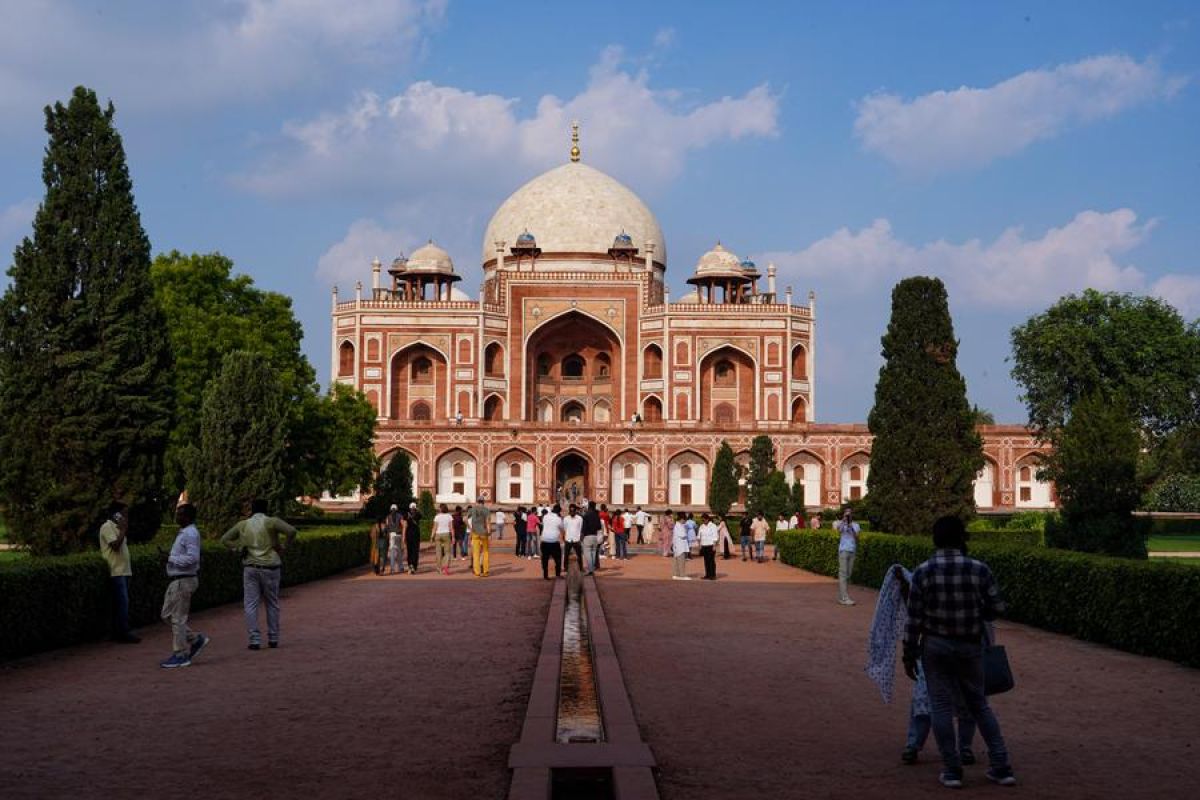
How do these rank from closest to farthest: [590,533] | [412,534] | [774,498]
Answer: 1. [590,533]
2. [412,534]
3. [774,498]

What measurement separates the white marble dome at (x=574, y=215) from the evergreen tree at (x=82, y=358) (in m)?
41.6

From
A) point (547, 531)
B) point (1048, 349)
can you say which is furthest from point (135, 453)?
point (1048, 349)

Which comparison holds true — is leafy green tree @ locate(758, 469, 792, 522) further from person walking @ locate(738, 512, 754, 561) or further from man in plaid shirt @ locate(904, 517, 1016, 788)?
man in plaid shirt @ locate(904, 517, 1016, 788)

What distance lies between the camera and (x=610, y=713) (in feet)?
24.0

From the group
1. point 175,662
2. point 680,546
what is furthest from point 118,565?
point 680,546

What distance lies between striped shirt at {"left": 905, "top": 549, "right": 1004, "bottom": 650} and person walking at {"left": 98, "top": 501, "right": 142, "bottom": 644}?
24.5ft

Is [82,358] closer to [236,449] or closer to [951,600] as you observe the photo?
[236,449]

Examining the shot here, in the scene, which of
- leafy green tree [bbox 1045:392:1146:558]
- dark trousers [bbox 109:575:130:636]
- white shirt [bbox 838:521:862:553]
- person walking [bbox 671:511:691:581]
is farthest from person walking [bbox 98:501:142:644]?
leafy green tree [bbox 1045:392:1146:558]

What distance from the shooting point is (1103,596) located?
11.6 metres

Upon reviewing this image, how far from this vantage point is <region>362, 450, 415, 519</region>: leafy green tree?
3072 centimetres

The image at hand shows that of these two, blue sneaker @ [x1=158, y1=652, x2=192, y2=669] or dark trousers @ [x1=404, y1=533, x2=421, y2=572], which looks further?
dark trousers @ [x1=404, y1=533, x2=421, y2=572]

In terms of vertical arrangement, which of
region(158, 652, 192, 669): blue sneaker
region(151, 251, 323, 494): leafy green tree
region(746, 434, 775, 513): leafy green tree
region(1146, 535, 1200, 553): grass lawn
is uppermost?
region(151, 251, 323, 494): leafy green tree

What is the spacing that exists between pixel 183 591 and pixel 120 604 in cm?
176

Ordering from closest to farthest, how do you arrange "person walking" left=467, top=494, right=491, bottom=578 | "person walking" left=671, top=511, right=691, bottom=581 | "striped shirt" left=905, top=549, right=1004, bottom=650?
"striped shirt" left=905, top=549, right=1004, bottom=650
"person walking" left=467, top=494, right=491, bottom=578
"person walking" left=671, top=511, right=691, bottom=581
